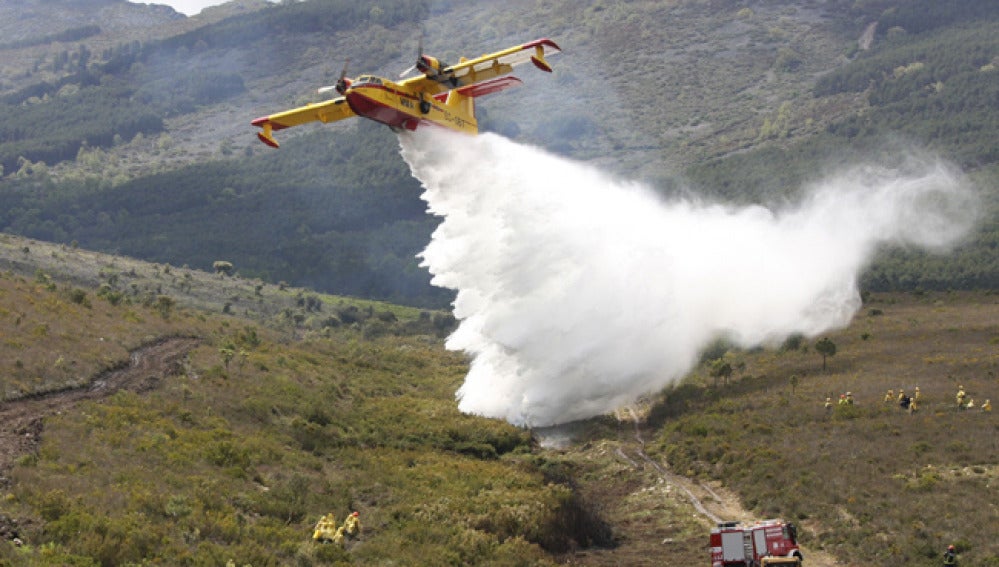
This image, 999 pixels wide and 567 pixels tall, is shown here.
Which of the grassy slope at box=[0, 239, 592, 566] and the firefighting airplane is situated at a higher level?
the firefighting airplane

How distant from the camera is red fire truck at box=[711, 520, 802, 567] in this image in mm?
22359

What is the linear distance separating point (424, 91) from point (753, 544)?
2849 centimetres

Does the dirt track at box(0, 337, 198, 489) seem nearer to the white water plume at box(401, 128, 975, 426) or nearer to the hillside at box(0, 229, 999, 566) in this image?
the hillside at box(0, 229, 999, 566)

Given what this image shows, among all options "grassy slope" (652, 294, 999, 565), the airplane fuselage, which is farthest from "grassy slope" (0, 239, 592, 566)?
the airplane fuselage

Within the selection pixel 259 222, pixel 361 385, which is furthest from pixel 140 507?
pixel 259 222

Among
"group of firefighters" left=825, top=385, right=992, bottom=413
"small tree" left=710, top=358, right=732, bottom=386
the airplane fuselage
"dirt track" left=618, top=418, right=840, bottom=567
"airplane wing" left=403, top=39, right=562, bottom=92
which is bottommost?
"dirt track" left=618, top=418, right=840, bottom=567

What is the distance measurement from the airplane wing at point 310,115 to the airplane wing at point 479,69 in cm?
369

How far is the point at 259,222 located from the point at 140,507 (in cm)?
14707

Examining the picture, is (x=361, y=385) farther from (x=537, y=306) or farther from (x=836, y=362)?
(x=836, y=362)

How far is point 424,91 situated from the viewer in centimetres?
4400

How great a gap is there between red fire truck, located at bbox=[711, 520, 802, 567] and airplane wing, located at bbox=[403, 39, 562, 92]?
83.6 ft

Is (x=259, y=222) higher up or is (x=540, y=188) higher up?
(x=259, y=222)

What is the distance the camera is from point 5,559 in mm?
16875

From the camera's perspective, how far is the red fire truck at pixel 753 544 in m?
22.4
